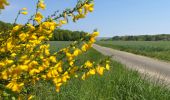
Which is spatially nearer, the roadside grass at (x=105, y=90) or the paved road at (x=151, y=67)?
the roadside grass at (x=105, y=90)

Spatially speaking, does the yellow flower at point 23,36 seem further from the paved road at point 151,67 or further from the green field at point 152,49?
the green field at point 152,49

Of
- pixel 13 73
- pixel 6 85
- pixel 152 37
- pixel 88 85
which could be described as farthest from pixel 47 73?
pixel 152 37

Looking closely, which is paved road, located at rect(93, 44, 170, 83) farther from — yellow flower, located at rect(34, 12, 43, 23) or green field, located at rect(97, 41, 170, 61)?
yellow flower, located at rect(34, 12, 43, 23)

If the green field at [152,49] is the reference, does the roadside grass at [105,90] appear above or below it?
above

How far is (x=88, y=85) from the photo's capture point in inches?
373

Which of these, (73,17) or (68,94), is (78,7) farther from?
(68,94)

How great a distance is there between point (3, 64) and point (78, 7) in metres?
1.06

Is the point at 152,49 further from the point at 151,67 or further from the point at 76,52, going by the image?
the point at 76,52

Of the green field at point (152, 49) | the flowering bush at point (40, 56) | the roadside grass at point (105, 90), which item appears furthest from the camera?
the green field at point (152, 49)

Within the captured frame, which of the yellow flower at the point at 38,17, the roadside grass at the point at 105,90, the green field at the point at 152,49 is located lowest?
the green field at the point at 152,49

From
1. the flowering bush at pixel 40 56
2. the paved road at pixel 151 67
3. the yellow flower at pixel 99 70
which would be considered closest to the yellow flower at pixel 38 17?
the flowering bush at pixel 40 56

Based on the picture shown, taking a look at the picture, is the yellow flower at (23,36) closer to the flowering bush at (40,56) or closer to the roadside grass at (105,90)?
the flowering bush at (40,56)

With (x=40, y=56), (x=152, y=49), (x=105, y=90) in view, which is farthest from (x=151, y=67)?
(x=152, y=49)

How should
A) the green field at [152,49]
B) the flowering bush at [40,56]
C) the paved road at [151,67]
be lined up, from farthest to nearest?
the green field at [152,49], the paved road at [151,67], the flowering bush at [40,56]
